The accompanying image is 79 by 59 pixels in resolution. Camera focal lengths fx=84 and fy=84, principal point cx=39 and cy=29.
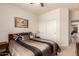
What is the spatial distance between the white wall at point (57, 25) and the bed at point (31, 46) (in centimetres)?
12

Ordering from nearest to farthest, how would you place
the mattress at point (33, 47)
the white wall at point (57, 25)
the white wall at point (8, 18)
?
the mattress at point (33, 47)
the white wall at point (8, 18)
the white wall at point (57, 25)

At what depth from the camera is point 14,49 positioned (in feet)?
3.98

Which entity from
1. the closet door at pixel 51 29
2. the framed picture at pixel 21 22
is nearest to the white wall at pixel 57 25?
the closet door at pixel 51 29

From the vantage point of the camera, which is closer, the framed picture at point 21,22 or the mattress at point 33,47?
the mattress at point 33,47

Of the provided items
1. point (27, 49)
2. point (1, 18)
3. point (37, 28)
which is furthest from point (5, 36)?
point (37, 28)

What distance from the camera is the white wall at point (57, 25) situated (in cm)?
134

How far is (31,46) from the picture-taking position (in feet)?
3.97

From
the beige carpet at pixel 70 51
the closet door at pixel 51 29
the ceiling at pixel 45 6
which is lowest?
the beige carpet at pixel 70 51

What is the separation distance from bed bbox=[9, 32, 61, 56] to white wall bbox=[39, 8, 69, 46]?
4.7 inches

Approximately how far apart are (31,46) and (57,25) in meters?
0.53

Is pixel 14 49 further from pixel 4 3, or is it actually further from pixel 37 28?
pixel 4 3

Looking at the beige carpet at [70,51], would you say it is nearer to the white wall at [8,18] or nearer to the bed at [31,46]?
the bed at [31,46]

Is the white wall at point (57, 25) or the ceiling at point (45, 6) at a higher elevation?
the ceiling at point (45, 6)

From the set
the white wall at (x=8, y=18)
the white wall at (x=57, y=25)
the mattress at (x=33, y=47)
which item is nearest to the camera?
the mattress at (x=33, y=47)
